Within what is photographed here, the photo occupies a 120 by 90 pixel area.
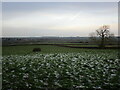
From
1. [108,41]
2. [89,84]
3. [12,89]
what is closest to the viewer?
[12,89]

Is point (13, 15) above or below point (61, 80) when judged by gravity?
above

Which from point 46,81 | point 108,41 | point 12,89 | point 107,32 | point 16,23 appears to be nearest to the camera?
point 12,89

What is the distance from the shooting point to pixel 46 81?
6473 mm

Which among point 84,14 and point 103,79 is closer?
point 103,79

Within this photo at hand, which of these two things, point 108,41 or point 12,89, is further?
point 108,41

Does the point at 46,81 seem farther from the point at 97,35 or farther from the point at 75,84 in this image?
the point at 97,35

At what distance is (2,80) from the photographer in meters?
6.51

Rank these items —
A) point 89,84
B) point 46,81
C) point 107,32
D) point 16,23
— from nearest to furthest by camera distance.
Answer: point 89,84, point 46,81, point 16,23, point 107,32

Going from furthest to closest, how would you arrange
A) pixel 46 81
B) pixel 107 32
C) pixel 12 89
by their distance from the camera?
pixel 107 32 → pixel 46 81 → pixel 12 89

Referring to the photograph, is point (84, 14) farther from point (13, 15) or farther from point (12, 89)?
point (12, 89)

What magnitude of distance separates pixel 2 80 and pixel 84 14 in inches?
523

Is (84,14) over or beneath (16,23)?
over

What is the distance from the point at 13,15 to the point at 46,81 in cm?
1206

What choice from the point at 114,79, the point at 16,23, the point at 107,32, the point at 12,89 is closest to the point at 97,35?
the point at 107,32
